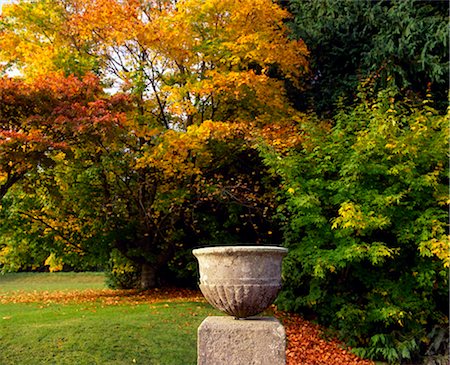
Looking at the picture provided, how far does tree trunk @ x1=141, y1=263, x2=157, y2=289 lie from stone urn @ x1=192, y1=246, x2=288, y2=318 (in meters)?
7.78

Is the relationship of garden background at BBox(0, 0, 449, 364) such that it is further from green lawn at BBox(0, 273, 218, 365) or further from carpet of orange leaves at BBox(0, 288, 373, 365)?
green lawn at BBox(0, 273, 218, 365)

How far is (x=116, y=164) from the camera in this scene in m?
10.1

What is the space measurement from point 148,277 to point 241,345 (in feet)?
26.2

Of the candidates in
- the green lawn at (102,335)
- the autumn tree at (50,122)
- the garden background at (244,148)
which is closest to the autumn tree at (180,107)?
the garden background at (244,148)

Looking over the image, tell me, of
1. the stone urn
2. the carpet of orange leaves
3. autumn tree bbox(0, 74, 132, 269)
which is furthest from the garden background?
the stone urn

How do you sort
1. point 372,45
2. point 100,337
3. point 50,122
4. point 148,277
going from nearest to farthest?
point 100,337, point 50,122, point 372,45, point 148,277

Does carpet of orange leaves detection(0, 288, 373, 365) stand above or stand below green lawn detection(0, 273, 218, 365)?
below

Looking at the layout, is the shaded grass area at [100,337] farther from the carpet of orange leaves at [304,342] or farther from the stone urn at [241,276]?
the stone urn at [241,276]

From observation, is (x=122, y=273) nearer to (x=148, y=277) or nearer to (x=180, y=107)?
(x=148, y=277)

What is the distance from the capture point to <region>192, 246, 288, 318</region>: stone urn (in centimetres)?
412

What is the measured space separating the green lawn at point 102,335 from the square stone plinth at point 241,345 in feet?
7.70

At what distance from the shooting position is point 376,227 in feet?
25.3

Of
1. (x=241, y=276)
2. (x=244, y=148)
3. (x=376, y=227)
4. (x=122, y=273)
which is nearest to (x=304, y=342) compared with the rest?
(x=376, y=227)

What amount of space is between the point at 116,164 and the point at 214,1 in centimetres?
382
